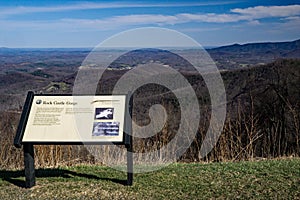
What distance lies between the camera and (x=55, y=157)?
22.7ft

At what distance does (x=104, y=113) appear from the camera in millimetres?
5211

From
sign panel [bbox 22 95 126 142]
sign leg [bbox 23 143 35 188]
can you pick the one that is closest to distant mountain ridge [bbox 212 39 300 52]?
sign panel [bbox 22 95 126 142]

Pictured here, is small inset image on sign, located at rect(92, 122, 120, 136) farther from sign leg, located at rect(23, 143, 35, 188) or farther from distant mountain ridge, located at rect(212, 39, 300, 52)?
distant mountain ridge, located at rect(212, 39, 300, 52)

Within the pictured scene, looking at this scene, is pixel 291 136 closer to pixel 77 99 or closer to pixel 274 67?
pixel 77 99

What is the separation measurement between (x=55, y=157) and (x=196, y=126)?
2711mm

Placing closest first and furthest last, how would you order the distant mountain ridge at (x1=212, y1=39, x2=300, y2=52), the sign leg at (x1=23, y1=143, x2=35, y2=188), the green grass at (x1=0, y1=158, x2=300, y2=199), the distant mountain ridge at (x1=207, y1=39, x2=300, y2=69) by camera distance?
the green grass at (x1=0, y1=158, x2=300, y2=199), the sign leg at (x1=23, y1=143, x2=35, y2=188), the distant mountain ridge at (x1=207, y1=39, x2=300, y2=69), the distant mountain ridge at (x1=212, y1=39, x2=300, y2=52)

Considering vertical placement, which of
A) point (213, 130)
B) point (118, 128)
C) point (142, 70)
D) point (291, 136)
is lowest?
point (291, 136)

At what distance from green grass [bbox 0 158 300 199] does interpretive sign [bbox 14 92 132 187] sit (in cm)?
30

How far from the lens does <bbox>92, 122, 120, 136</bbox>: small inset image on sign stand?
197 inches

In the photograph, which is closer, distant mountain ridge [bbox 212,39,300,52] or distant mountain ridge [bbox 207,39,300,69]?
distant mountain ridge [bbox 207,39,300,69]

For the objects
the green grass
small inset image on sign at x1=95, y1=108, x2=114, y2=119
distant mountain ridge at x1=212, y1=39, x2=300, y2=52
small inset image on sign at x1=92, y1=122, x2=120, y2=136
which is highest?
distant mountain ridge at x1=212, y1=39, x2=300, y2=52

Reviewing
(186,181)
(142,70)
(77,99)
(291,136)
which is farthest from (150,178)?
(291,136)

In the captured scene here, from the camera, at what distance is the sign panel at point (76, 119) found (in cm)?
499

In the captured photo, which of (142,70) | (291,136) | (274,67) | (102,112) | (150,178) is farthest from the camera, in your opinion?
(274,67)
